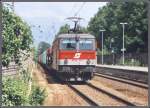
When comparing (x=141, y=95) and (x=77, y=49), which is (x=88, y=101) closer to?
(x=141, y=95)

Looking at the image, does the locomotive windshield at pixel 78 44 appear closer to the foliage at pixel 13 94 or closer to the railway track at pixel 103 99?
the railway track at pixel 103 99

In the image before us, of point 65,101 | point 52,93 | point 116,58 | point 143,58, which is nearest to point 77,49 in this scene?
point 52,93

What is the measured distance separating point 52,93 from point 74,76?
5.18 meters

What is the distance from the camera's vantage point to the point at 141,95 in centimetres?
1795

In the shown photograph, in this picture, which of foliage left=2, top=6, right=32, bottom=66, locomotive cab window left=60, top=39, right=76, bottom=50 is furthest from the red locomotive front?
foliage left=2, top=6, right=32, bottom=66

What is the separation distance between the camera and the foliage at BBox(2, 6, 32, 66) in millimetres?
12531

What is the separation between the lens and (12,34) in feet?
42.6

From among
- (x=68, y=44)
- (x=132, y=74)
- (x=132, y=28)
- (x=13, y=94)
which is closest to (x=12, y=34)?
(x=13, y=94)

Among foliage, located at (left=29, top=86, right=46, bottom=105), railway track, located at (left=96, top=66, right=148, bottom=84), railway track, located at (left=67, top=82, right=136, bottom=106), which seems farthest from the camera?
railway track, located at (left=96, top=66, right=148, bottom=84)

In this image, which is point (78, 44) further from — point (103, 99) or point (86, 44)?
point (103, 99)

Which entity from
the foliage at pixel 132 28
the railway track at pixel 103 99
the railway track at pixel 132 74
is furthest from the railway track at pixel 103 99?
the foliage at pixel 132 28

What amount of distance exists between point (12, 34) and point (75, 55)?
32.3 ft

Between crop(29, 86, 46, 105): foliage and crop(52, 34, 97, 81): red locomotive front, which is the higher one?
crop(52, 34, 97, 81): red locomotive front

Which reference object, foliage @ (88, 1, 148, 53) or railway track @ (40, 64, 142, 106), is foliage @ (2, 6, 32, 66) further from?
foliage @ (88, 1, 148, 53)
